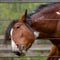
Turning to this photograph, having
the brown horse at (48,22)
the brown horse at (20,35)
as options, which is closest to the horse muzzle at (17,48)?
the brown horse at (20,35)

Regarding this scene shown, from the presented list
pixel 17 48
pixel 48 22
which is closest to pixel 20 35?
pixel 17 48

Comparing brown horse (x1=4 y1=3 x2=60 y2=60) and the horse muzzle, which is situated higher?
brown horse (x1=4 y1=3 x2=60 y2=60)

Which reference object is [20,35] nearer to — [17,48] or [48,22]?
[17,48]

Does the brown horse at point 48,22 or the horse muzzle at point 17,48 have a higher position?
the brown horse at point 48,22

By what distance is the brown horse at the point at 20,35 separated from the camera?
5.63 m

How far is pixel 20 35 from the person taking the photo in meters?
5.70

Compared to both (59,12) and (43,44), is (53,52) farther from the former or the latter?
(43,44)

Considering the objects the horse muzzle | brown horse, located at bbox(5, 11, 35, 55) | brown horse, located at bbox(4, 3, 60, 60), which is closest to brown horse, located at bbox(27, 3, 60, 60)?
brown horse, located at bbox(4, 3, 60, 60)

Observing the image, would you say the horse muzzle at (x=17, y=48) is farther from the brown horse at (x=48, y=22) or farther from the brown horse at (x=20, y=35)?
the brown horse at (x=48, y=22)

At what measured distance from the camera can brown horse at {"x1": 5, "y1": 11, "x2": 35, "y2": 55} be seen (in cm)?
563

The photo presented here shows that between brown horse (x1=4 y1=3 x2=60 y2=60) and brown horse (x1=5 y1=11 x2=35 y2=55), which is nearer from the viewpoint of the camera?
brown horse (x1=5 y1=11 x2=35 y2=55)

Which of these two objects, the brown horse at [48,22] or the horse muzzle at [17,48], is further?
the brown horse at [48,22]

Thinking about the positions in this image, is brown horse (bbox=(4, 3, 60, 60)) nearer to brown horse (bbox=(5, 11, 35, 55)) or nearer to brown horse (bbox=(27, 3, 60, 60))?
brown horse (bbox=(27, 3, 60, 60))

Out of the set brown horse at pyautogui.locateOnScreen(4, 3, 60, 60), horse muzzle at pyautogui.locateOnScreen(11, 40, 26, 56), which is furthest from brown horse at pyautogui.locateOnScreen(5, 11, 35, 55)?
brown horse at pyautogui.locateOnScreen(4, 3, 60, 60)
